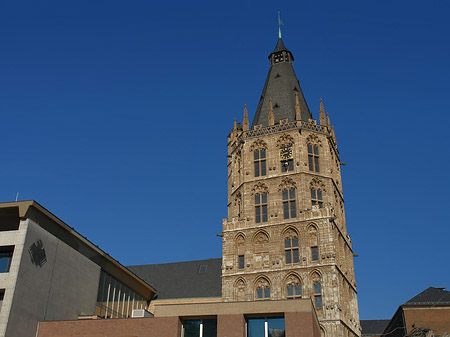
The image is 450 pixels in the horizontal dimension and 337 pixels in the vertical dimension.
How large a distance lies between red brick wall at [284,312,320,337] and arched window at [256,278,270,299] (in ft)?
64.6

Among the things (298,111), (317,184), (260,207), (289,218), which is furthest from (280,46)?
(289,218)

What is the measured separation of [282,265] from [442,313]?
14.4 metres

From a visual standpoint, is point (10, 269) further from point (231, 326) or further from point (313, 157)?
point (313, 157)

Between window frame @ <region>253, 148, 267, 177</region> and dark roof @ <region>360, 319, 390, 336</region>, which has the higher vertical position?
window frame @ <region>253, 148, 267, 177</region>

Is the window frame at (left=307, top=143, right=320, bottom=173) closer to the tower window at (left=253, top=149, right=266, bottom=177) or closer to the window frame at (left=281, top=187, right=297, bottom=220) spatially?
the window frame at (left=281, top=187, right=297, bottom=220)

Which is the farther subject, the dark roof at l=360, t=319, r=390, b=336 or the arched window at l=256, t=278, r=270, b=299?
the dark roof at l=360, t=319, r=390, b=336

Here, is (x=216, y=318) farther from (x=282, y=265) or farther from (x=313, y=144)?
(x=313, y=144)

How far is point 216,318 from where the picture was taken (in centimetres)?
2667

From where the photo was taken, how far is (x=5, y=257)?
98.0 feet

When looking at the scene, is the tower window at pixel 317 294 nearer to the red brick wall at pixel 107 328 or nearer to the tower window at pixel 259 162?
the tower window at pixel 259 162

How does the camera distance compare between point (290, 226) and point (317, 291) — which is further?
point (290, 226)

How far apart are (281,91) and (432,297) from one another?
26.2 metres

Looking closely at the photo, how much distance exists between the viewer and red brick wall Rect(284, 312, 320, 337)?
25.2m

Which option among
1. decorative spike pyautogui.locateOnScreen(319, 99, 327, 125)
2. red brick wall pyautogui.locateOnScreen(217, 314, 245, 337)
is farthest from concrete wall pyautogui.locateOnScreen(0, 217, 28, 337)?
decorative spike pyautogui.locateOnScreen(319, 99, 327, 125)
